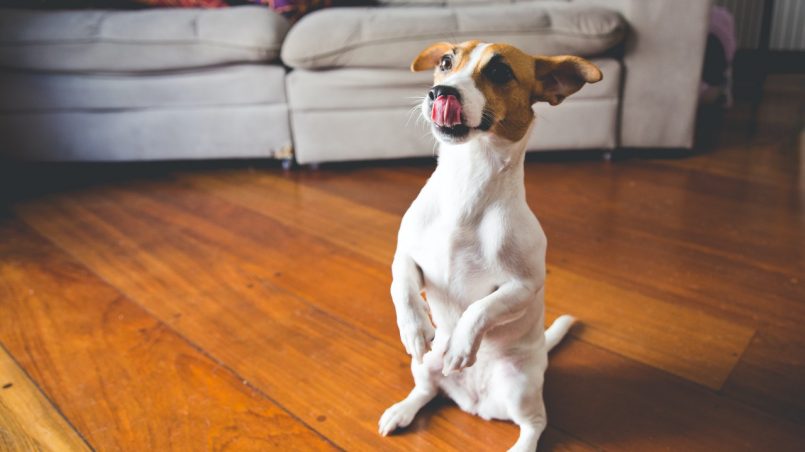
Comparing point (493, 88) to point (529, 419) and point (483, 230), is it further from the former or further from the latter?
point (529, 419)

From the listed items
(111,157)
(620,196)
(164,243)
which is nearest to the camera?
(164,243)

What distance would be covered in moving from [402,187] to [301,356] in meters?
0.94

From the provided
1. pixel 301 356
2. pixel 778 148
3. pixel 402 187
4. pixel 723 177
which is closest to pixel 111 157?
pixel 402 187

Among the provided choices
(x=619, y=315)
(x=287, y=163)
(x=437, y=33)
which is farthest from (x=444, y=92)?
(x=287, y=163)

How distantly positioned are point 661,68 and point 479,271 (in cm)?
158

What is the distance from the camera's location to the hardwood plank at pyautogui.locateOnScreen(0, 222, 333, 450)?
3.19 feet

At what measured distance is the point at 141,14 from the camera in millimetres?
2084

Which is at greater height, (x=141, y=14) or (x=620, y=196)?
(x=141, y=14)

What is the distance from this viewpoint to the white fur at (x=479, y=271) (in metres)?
0.82

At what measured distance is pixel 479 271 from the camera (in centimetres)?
85

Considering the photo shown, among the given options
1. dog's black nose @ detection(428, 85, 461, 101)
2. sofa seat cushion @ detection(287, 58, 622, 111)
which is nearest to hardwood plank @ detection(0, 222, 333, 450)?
dog's black nose @ detection(428, 85, 461, 101)

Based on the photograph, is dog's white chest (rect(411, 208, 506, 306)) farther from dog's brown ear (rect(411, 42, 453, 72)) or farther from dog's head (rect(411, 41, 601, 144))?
dog's brown ear (rect(411, 42, 453, 72))

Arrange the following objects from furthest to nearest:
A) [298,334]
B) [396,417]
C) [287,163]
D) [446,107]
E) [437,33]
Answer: [287,163] → [437,33] → [298,334] → [396,417] → [446,107]

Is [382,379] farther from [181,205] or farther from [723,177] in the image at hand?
[723,177]
